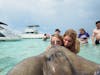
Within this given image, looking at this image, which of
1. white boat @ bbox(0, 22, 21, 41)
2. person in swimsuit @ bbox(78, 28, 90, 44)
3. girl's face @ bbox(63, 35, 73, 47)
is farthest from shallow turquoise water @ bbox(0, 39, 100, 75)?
white boat @ bbox(0, 22, 21, 41)

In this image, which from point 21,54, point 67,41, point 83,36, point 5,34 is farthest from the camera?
point 5,34

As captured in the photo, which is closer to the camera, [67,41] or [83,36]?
[67,41]

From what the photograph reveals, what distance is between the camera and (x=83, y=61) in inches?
135

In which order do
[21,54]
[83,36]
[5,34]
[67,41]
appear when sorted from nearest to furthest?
[67,41] < [21,54] < [83,36] < [5,34]

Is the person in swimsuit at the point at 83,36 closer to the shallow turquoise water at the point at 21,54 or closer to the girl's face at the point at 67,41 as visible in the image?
the shallow turquoise water at the point at 21,54

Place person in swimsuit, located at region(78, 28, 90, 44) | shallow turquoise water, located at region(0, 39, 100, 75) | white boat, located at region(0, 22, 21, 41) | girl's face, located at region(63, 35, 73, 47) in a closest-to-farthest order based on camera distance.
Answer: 1. girl's face, located at region(63, 35, 73, 47)
2. shallow turquoise water, located at region(0, 39, 100, 75)
3. person in swimsuit, located at region(78, 28, 90, 44)
4. white boat, located at region(0, 22, 21, 41)

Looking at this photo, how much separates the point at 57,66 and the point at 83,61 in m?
0.37

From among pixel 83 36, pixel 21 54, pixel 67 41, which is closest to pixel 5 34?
pixel 83 36

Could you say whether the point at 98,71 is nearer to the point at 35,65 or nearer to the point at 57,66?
the point at 57,66

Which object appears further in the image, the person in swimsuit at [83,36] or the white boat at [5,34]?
the white boat at [5,34]

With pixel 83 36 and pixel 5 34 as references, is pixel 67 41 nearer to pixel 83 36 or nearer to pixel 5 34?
pixel 83 36

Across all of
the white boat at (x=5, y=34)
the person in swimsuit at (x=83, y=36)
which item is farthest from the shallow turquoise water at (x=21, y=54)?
the white boat at (x=5, y=34)

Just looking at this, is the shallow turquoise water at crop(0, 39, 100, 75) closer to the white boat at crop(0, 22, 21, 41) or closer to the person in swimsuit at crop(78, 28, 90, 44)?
the person in swimsuit at crop(78, 28, 90, 44)

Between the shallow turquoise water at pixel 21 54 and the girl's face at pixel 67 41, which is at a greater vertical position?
the girl's face at pixel 67 41
